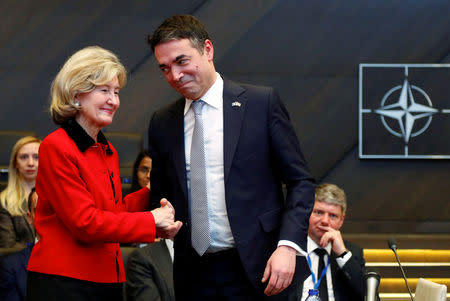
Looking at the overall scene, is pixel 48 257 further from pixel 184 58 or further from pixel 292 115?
pixel 292 115

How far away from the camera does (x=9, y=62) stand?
219 inches

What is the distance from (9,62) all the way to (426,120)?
12.1 ft

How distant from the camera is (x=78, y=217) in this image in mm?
1828

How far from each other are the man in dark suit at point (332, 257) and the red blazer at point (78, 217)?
1659 millimetres

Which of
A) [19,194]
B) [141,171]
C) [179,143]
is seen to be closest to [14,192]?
[19,194]

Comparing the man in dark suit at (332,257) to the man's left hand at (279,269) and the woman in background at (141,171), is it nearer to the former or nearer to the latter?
the woman in background at (141,171)

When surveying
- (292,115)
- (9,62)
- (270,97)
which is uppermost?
(9,62)

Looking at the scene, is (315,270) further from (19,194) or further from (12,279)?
(19,194)

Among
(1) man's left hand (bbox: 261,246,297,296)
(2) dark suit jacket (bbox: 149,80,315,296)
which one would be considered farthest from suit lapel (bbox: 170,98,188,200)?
(1) man's left hand (bbox: 261,246,297,296)

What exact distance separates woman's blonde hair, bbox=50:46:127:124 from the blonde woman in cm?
263

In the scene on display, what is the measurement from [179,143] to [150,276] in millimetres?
1780

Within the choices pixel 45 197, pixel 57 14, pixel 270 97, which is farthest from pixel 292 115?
pixel 45 197

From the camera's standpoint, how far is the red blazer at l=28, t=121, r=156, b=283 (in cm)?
185

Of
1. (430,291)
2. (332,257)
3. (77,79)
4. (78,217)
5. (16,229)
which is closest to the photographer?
(78,217)
